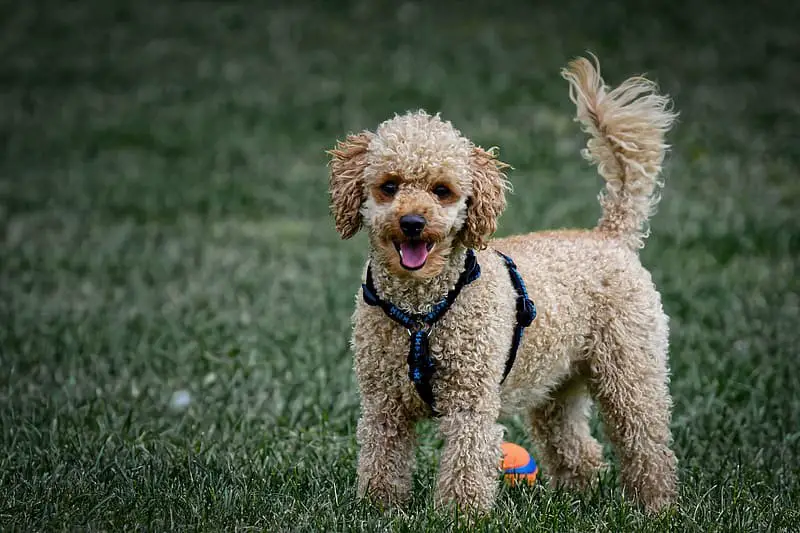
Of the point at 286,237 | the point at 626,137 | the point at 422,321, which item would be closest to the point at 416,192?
the point at 422,321

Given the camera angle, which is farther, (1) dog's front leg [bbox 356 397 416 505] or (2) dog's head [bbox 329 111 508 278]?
(1) dog's front leg [bbox 356 397 416 505]

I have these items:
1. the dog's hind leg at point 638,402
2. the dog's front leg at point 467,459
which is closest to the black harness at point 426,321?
the dog's front leg at point 467,459

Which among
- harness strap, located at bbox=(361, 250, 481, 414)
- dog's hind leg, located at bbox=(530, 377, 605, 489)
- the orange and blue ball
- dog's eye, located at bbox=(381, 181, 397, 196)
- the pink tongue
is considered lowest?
the orange and blue ball

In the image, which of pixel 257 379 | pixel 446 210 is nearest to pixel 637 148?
pixel 446 210

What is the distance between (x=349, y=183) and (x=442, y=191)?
37 cm

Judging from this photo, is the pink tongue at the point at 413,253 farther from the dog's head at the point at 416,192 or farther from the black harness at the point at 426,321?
the black harness at the point at 426,321

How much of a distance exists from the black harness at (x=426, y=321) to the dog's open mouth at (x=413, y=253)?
10.5 inches

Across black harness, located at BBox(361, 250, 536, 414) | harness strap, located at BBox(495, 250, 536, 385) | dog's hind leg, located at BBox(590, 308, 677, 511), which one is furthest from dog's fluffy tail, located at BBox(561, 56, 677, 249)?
black harness, located at BBox(361, 250, 536, 414)

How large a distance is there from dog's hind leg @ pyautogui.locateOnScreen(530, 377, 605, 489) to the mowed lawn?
0.27 m

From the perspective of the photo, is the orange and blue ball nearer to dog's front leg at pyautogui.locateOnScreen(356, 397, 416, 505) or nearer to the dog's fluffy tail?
dog's front leg at pyautogui.locateOnScreen(356, 397, 416, 505)

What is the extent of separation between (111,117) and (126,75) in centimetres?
202

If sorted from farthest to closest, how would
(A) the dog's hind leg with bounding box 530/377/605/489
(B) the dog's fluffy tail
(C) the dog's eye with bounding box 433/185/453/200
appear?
(A) the dog's hind leg with bounding box 530/377/605/489, (B) the dog's fluffy tail, (C) the dog's eye with bounding box 433/185/453/200

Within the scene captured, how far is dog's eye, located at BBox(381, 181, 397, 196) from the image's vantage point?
4.12 metres

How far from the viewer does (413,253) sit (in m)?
4.05
